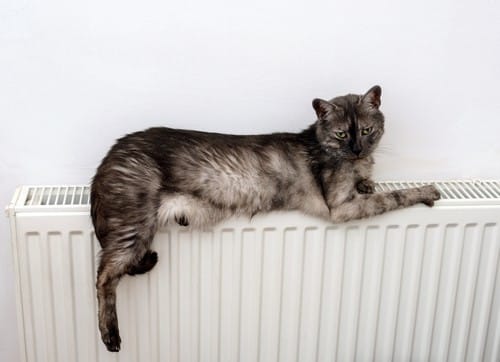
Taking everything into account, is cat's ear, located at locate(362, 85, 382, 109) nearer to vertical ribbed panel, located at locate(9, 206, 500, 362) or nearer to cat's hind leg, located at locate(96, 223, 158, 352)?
vertical ribbed panel, located at locate(9, 206, 500, 362)

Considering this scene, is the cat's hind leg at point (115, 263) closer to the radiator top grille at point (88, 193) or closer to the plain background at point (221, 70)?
the radiator top grille at point (88, 193)

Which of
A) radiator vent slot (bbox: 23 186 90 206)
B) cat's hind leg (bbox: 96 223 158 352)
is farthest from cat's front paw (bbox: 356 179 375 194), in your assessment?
radiator vent slot (bbox: 23 186 90 206)

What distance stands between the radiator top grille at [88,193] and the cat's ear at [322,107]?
0.26 metres

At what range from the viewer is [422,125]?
167cm

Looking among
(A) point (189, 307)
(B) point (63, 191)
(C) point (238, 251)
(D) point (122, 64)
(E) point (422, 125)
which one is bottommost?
(A) point (189, 307)

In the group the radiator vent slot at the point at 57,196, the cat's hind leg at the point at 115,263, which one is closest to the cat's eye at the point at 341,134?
the cat's hind leg at the point at 115,263

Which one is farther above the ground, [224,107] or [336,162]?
[224,107]

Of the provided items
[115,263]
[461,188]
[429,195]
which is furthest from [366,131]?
[115,263]

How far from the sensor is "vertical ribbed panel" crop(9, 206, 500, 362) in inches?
59.9

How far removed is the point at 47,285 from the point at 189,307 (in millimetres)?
342

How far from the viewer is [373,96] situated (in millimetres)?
1512

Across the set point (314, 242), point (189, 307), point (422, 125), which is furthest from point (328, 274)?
point (422, 125)

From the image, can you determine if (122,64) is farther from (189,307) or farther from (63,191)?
(189,307)

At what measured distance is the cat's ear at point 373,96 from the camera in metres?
1.50
